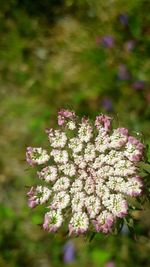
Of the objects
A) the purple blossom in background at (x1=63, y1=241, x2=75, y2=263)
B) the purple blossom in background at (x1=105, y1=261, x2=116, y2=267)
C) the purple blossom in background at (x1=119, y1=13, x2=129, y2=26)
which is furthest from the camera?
the purple blossom in background at (x1=119, y1=13, x2=129, y2=26)

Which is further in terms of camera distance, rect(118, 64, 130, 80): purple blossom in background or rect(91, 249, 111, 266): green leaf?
rect(118, 64, 130, 80): purple blossom in background

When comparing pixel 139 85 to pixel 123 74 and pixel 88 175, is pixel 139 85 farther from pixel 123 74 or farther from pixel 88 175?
pixel 88 175

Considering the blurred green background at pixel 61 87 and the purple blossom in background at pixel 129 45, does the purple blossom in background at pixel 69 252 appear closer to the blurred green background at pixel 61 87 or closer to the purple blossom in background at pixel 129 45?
the blurred green background at pixel 61 87

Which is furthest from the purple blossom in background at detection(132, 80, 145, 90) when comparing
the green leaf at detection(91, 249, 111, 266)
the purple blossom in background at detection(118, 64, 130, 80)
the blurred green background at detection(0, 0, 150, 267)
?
the green leaf at detection(91, 249, 111, 266)

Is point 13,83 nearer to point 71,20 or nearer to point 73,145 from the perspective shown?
point 71,20

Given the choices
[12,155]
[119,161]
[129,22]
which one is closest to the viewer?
[119,161]

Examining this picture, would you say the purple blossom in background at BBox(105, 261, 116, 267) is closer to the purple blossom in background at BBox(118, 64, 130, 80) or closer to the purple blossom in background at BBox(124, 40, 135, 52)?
the purple blossom in background at BBox(118, 64, 130, 80)

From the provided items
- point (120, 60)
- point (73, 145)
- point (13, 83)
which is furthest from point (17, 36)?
point (73, 145)
